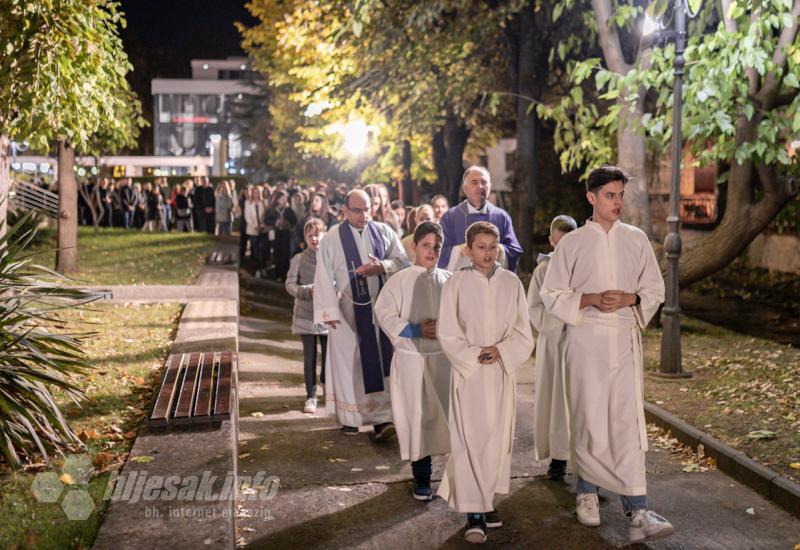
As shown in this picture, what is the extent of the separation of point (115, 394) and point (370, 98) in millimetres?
14276

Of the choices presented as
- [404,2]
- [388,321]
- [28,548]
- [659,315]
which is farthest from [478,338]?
[404,2]

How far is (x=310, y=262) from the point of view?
393 inches

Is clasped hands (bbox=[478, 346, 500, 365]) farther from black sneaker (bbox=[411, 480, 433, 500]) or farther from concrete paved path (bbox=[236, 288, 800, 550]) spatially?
black sneaker (bbox=[411, 480, 433, 500])

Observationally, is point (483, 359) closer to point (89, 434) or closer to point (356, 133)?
point (89, 434)

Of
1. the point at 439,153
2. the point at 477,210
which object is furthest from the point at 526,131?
the point at 477,210

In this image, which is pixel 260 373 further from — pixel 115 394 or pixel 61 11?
pixel 61 11

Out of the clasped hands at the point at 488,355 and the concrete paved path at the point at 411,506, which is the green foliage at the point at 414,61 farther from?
the clasped hands at the point at 488,355

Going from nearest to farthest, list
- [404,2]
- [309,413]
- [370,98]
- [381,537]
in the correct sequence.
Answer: [381,537] < [309,413] < [404,2] < [370,98]

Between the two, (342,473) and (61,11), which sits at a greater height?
(61,11)

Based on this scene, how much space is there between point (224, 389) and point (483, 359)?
2.66m

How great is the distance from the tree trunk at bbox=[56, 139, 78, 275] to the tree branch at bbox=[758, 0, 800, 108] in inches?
481

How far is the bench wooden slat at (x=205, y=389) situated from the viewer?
7.06 meters

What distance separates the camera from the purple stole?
8555mm

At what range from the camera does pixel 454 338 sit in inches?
241
